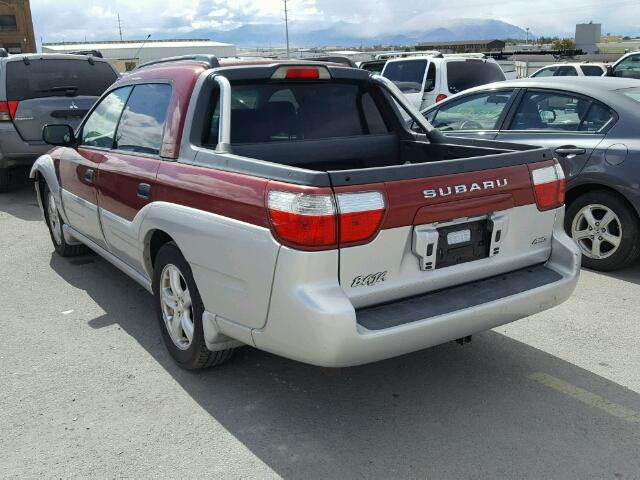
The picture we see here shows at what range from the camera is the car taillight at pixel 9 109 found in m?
8.68

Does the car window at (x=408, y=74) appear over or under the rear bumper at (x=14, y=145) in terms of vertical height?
over

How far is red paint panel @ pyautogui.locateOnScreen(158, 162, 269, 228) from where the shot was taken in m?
3.02

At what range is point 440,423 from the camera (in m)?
3.36

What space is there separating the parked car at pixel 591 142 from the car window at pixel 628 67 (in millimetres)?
10342

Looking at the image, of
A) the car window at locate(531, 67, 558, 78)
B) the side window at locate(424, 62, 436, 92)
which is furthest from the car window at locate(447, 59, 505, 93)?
the car window at locate(531, 67, 558, 78)

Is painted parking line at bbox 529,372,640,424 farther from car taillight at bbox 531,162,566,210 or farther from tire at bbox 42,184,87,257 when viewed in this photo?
tire at bbox 42,184,87,257

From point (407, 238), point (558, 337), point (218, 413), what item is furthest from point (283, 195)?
point (558, 337)

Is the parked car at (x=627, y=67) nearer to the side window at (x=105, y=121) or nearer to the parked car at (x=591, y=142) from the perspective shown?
the parked car at (x=591, y=142)

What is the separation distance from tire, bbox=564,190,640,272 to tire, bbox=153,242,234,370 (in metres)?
3.59

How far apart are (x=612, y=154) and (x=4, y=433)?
500 centimetres

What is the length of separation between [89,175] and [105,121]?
0.44m

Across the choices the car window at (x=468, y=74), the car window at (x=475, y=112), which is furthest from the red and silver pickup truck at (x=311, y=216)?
the car window at (x=468, y=74)

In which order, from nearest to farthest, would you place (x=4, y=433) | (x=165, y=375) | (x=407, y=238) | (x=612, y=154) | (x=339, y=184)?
(x=339, y=184), (x=407, y=238), (x=4, y=433), (x=165, y=375), (x=612, y=154)

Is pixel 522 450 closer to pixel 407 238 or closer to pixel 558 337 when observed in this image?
pixel 407 238
